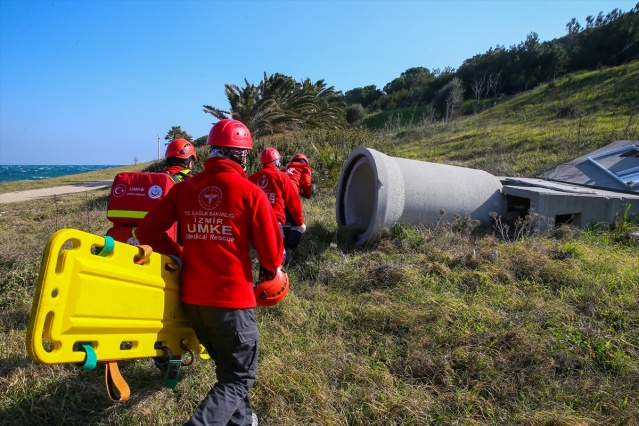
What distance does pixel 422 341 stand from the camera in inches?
137

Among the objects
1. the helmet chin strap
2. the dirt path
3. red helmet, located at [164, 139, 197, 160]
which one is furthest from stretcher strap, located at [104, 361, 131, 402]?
the dirt path

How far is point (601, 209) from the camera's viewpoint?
612 centimetres

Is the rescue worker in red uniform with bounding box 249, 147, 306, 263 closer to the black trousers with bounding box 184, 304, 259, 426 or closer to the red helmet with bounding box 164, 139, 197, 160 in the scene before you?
the red helmet with bounding box 164, 139, 197, 160

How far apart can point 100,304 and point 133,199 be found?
1891 mm

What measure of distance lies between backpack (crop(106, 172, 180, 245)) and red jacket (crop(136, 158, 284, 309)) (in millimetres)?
1319

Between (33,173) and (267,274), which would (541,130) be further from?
(33,173)

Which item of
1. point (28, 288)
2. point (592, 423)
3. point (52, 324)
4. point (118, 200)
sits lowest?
point (592, 423)

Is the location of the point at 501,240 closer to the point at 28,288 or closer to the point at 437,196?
the point at 437,196

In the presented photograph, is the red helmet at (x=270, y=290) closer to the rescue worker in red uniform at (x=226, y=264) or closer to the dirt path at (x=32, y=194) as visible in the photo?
the rescue worker in red uniform at (x=226, y=264)

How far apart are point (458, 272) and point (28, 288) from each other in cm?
456

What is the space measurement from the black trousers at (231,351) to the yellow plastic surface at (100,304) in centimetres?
20

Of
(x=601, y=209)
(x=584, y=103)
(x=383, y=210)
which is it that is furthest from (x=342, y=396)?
(x=584, y=103)

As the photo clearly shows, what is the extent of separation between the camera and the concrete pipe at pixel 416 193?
18.9ft

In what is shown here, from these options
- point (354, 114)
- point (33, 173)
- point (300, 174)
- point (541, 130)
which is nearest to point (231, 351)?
point (300, 174)
